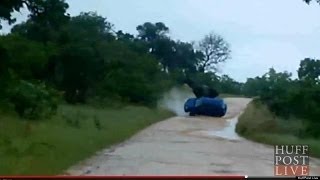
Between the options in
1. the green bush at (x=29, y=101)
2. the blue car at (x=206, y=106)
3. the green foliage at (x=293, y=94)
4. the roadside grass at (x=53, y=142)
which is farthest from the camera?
the blue car at (x=206, y=106)

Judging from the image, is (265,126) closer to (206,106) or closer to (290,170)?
(206,106)

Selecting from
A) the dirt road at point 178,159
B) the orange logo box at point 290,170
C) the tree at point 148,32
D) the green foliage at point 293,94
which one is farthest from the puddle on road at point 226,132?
the orange logo box at point 290,170

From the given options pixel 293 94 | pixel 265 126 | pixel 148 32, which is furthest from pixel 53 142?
pixel 148 32

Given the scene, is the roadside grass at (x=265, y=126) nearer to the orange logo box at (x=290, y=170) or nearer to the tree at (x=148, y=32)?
the tree at (x=148, y=32)

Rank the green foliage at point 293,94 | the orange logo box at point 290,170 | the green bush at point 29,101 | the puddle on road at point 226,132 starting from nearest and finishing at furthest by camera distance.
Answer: the orange logo box at point 290,170 < the green foliage at point 293,94 < the puddle on road at point 226,132 < the green bush at point 29,101

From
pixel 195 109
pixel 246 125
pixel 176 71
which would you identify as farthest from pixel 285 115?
pixel 195 109

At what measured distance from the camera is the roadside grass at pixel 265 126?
27.7 m

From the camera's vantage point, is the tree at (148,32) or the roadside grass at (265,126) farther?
the tree at (148,32)

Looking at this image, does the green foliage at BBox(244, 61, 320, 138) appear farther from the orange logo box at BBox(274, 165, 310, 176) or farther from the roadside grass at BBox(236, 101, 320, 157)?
the orange logo box at BBox(274, 165, 310, 176)

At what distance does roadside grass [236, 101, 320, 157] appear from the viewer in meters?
27.7

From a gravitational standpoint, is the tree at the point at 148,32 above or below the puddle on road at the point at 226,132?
above

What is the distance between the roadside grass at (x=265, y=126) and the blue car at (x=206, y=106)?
466cm

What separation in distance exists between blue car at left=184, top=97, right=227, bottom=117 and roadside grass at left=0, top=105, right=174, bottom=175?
934cm

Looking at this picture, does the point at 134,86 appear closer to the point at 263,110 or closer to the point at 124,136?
the point at 263,110
